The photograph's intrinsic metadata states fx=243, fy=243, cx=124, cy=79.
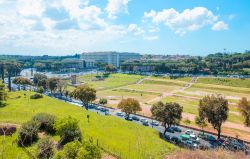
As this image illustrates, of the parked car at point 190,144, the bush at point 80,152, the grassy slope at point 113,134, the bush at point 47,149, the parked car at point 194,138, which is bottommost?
the parked car at point 194,138

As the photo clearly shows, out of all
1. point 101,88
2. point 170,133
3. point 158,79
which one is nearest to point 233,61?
point 158,79

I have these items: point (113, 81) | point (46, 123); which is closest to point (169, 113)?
point (46, 123)

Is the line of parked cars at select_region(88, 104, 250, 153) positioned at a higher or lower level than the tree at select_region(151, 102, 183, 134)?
lower

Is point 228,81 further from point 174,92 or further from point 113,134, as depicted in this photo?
point 113,134

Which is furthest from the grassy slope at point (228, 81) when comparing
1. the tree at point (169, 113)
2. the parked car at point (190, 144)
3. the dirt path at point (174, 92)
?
the parked car at point (190, 144)

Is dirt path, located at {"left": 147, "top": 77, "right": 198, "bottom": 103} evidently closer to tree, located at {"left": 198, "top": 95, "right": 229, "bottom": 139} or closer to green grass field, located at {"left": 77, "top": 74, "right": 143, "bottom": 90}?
green grass field, located at {"left": 77, "top": 74, "right": 143, "bottom": 90}

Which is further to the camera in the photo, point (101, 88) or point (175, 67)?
point (175, 67)

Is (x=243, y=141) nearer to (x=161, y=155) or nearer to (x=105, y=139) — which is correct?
(x=161, y=155)

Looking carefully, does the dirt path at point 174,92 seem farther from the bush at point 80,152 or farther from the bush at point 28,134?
the bush at point 80,152

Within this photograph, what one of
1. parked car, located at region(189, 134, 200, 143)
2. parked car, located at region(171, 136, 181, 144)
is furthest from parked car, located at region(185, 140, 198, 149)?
parked car, located at region(171, 136, 181, 144)
